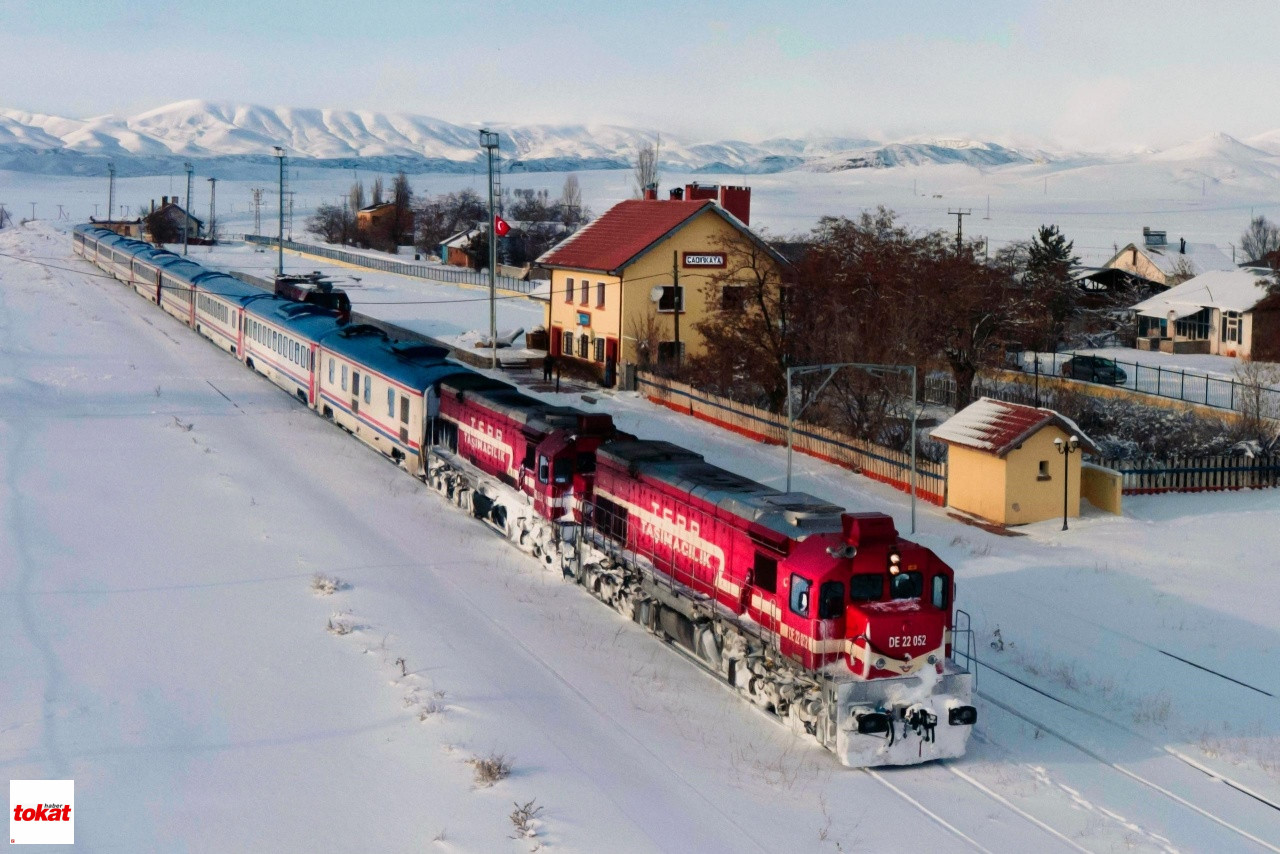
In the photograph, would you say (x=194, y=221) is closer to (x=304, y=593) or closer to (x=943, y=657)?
(x=304, y=593)

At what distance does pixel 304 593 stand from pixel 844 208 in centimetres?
18438

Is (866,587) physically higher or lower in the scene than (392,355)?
lower

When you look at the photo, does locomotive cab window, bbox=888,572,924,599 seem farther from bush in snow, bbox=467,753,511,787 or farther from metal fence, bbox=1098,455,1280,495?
metal fence, bbox=1098,455,1280,495

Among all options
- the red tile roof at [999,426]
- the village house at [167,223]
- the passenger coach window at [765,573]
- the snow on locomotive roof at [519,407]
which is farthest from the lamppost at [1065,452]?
the village house at [167,223]

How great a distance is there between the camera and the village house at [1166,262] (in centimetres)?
8025

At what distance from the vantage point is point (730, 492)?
1977 cm

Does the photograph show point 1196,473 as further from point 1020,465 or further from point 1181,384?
point 1181,384

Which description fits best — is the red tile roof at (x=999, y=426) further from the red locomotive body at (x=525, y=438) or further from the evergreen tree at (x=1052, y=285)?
the evergreen tree at (x=1052, y=285)

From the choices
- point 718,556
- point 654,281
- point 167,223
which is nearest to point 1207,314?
point 654,281

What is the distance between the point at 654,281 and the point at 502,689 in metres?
34.9

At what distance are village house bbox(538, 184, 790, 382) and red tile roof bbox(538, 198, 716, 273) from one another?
73 millimetres

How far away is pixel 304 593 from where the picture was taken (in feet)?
73.7

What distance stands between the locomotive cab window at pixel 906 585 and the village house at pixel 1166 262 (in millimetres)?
70013

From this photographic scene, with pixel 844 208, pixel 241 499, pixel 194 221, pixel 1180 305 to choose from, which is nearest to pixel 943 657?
pixel 241 499
